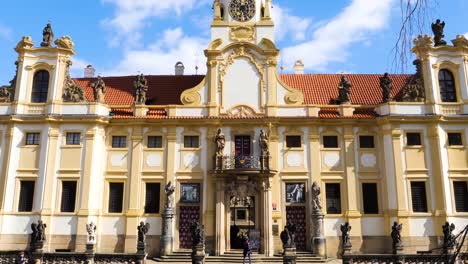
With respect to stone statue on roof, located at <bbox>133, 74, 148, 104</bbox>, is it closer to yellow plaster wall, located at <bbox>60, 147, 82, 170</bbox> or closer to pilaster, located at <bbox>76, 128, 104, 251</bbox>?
pilaster, located at <bbox>76, 128, 104, 251</bbox>

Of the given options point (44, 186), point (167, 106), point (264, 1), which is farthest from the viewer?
point (264, 1)

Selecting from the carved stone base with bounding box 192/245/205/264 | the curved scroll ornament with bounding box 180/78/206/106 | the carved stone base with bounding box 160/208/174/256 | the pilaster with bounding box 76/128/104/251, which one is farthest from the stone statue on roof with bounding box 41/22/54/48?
the carved stone base with bounding box 192/245/205/264

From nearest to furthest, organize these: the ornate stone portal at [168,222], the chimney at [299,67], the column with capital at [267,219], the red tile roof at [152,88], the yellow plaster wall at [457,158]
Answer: the ornate stone portal at [168,222]
the column with capital at [267,219]
the yellow plaster wall at [457,158]
the red tile roof at [152,88]
the chimney at [299,67]

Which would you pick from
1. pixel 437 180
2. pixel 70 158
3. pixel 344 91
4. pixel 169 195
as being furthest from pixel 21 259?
pixel 437 180

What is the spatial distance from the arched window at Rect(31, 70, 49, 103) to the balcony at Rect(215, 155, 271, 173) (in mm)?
12117

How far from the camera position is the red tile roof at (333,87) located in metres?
29.4

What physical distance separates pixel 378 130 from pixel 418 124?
7.80 feet

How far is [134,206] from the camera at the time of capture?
84.4ft

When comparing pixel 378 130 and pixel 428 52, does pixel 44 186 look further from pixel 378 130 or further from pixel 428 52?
pixel 428 52

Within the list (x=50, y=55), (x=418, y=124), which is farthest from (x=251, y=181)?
(x=50, y=55)

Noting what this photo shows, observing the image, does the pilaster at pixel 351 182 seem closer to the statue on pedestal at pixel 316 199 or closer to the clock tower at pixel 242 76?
the statue on pedestal at pixel 316 199

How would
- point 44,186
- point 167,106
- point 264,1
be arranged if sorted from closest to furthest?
1. point 44,186
2. point 167,106
3. point 264,1

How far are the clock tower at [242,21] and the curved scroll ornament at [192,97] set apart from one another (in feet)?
12.5

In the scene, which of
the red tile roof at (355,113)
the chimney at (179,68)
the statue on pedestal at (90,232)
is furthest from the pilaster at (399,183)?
the chimney at (179,68)
